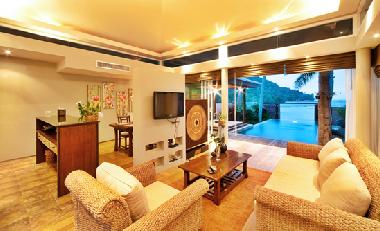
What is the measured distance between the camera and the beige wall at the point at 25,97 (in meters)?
4.20

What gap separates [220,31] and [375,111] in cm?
326

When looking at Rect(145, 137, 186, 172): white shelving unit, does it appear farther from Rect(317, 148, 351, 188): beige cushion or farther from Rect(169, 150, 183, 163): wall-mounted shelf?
Rect(317, 148, 351, 188): beige cushion

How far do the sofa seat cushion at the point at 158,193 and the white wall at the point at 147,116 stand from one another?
138 centimetres

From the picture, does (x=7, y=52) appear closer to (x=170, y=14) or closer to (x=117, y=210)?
(x=170, y=14)

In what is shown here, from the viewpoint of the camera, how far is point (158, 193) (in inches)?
74.7

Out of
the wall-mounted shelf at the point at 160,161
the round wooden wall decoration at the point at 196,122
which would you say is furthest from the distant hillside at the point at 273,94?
the wall-mounted shelf at the point at 160,161

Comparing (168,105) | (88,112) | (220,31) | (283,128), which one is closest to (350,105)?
(220,31)

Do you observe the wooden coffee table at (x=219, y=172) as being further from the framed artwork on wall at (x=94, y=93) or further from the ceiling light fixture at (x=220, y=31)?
the framed artwork on wall at (x=94, y=93)

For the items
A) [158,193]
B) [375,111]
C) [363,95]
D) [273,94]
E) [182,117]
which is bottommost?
[158,193]

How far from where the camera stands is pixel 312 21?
3.54 meters

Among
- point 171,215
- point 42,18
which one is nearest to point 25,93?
point 42,18

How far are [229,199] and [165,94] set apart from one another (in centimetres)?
217

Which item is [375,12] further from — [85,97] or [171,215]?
[85,97]

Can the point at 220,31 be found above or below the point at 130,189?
above
